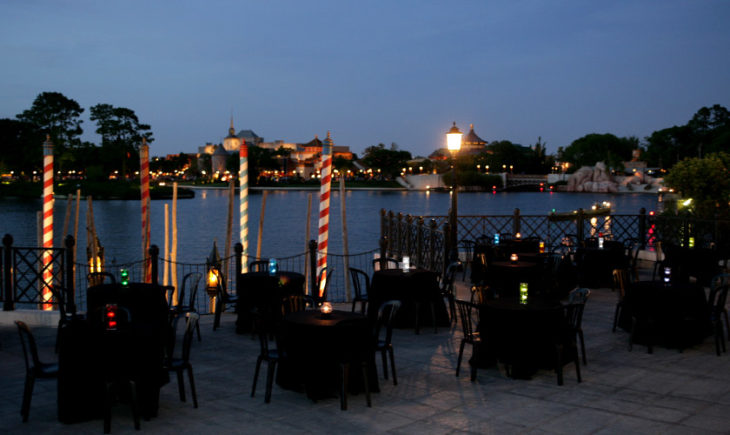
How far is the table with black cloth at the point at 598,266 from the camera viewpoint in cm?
1330

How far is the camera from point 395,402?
6207 mm

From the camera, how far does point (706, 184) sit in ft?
66.5

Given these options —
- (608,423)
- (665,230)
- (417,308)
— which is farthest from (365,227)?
(608,423)

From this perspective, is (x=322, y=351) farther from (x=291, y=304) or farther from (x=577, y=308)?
(x=577, y=308)

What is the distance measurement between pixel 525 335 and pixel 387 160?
129053 millimetres

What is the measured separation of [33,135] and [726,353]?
85599 mm

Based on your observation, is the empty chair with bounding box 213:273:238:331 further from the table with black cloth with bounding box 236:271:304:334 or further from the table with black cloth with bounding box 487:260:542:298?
the table with black cloth with bounding box 487:260:542:298

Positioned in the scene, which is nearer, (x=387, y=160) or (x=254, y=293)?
(x=254, y=293)

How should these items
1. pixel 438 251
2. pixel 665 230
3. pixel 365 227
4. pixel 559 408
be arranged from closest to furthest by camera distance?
pixel 559 408
pixel 438 251
pixel 665 230
pixel 365 227

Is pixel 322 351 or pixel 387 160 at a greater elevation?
pixel 387 160

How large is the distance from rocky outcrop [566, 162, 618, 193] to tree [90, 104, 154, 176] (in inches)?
2998

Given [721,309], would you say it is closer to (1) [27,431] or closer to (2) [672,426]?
(2) [672,426]

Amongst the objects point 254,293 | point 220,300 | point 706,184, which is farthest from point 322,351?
point 706,184

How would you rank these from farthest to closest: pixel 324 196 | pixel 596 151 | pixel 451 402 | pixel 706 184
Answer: pixel 596 151
pixel 706 184
pixel 324 196
pixel 451 402
